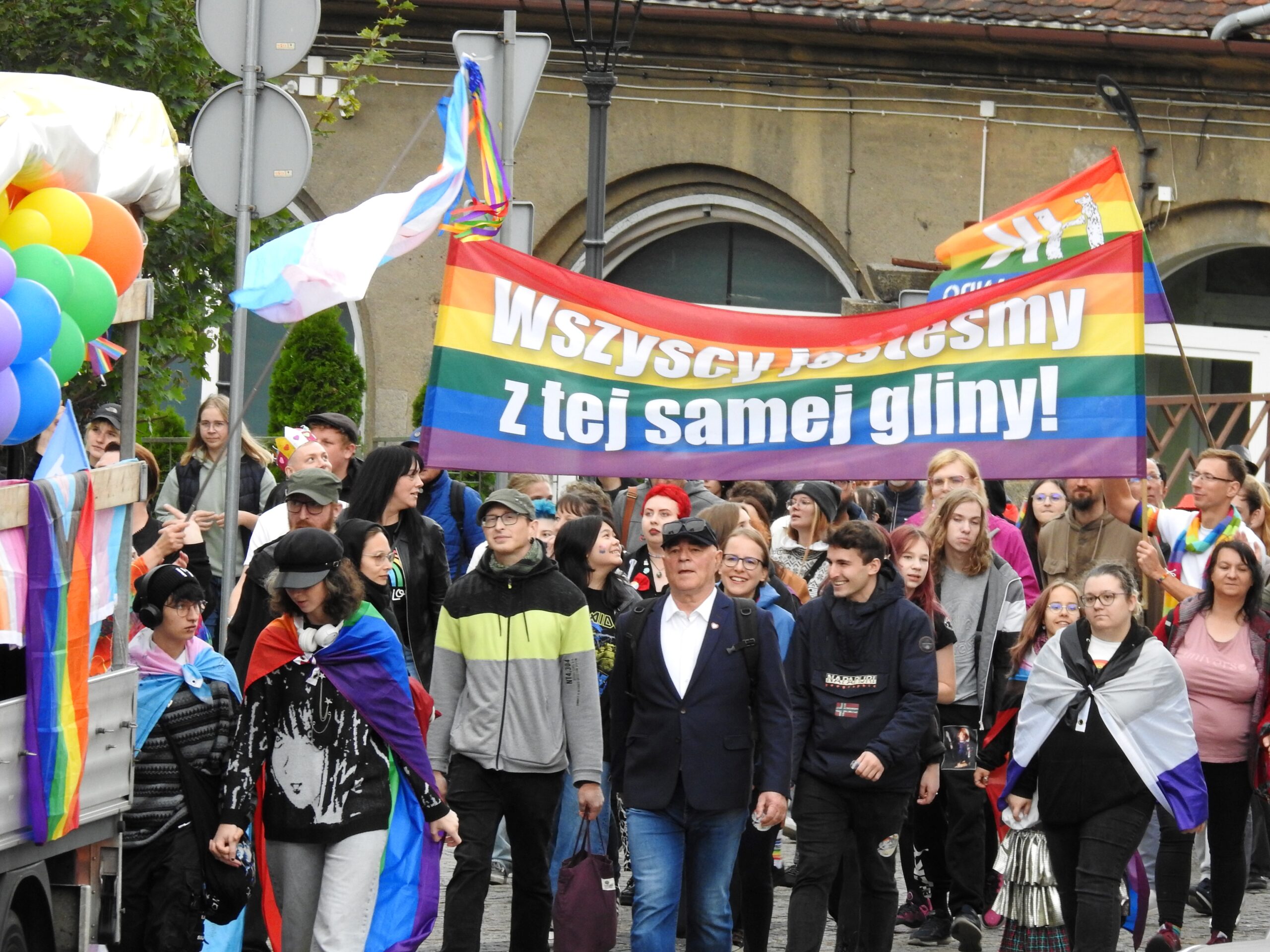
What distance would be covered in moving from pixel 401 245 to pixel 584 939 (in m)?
3.07

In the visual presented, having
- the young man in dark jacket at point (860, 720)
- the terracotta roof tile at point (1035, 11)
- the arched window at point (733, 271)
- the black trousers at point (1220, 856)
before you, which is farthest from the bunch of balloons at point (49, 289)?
the arched window at point (733, 271)

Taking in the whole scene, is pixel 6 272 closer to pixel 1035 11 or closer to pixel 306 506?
pixel 306 506

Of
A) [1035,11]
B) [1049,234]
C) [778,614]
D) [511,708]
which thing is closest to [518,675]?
[511,708]

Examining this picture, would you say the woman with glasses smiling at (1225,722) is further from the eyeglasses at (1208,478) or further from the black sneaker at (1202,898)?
the eyeglasses at (1208,478)

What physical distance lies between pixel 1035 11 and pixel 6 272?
15366 mm

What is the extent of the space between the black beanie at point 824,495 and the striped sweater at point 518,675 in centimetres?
265

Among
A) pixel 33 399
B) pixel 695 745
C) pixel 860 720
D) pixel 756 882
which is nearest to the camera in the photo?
pixel 33 399

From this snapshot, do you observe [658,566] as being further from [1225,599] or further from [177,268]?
[177,268]

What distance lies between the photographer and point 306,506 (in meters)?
8.97

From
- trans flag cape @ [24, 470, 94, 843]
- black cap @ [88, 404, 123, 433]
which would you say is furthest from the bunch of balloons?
black cap @ [88, 404, 123, 433]

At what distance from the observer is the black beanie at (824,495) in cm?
1081

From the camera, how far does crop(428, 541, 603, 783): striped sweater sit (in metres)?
8.26

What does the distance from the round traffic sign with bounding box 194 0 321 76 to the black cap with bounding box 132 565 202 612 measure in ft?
9.82

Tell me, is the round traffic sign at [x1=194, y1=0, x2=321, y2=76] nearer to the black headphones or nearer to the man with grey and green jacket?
the man with grey and green jacket
